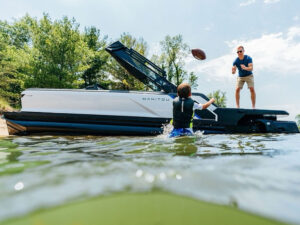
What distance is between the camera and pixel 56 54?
14.9 metres

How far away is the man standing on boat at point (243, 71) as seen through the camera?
527 cm

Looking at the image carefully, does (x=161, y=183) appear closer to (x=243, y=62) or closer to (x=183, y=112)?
(x=183, y=112)

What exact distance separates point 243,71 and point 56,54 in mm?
13608

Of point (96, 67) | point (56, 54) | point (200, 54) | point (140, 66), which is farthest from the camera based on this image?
point (96, 67)

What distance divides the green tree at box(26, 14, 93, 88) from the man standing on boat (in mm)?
12666

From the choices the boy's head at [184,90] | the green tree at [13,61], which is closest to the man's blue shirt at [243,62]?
the boy's head at [184,90]

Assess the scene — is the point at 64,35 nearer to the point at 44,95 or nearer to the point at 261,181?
the point at 44,95

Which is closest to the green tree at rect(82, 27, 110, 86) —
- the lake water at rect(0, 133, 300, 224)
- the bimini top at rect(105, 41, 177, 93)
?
the bimini top at rect(105, 41, 177, 93)

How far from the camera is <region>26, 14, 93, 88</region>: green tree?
14461mm

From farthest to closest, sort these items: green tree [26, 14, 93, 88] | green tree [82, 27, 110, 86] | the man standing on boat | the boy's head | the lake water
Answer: green tree [82, 27, 110, 86] → green tree [26, 14, 93, 88] → the man standing on boat → the boy's head → the lake water

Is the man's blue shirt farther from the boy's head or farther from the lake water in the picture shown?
the lake water

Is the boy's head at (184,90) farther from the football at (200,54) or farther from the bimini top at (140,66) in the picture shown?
the bimini top at (140,66)

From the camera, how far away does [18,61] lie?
14.8m

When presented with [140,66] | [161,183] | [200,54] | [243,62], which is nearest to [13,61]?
[140,66]
